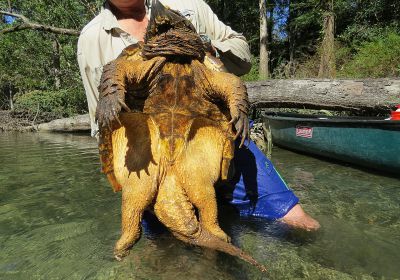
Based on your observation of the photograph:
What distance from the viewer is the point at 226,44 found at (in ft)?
9.03

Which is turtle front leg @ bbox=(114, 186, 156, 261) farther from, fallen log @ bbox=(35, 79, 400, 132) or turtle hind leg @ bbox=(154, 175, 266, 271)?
fallen log @ bbox=(35, 79, 400, 132)

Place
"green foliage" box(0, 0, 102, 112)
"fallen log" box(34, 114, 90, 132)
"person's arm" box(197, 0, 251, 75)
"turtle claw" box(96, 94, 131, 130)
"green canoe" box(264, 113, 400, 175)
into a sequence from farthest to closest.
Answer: "green foliage" box(0, 0, 102, 112)
"fallen log" box(34, 114, 90, 132)
"green canoe" box(264, 113, 400, 175)
"person's arm" box(197, 0, 251, 75)
"turtle claw" box(96, 94, 131, 130)

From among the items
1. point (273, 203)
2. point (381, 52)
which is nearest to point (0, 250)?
point (273, 203)

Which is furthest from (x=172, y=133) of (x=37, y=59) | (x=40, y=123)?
(x=37, y=59)

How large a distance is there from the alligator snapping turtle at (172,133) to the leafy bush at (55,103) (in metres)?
14.6

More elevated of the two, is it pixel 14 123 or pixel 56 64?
pixel 56 64

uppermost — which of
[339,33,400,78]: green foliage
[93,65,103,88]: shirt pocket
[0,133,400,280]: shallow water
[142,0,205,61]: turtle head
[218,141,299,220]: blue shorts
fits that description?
[339,33,400,78]: green foliage

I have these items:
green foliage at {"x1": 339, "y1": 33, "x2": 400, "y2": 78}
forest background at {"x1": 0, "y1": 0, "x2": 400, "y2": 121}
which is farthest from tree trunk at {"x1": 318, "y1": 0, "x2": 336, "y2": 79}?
→ green foliage at {"x1": 339, "y1": 33, "x2": 400, "y2": 78}

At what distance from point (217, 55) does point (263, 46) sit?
46.3ft

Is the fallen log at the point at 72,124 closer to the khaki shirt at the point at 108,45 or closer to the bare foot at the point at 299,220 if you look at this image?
the khaki shirt at the point at 108,45

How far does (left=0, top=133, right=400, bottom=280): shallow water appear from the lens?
6.89 ft

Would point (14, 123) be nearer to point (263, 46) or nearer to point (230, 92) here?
point (263, 46)

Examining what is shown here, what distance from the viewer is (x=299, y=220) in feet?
9.21

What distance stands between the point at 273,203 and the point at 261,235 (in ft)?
1.22
